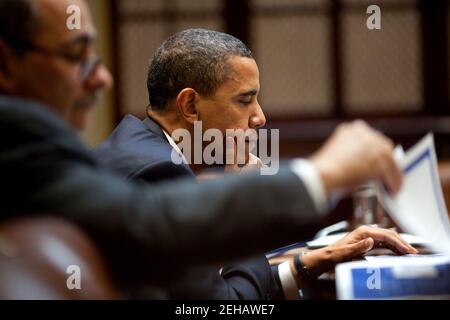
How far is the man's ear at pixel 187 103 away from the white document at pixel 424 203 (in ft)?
1.49

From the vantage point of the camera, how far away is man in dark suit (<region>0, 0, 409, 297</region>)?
71 centimetres

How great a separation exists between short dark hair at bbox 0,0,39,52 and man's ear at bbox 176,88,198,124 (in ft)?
2.33

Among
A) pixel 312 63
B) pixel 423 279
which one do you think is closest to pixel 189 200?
pixel 423 279

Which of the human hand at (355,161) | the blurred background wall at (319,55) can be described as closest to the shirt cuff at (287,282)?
the human hand at (355,161)

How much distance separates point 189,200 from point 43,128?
0.16 meters

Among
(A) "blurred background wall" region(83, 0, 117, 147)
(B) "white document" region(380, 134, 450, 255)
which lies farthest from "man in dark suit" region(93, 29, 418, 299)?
(A) "blurred background wall" region(83, 0, 117, 147)

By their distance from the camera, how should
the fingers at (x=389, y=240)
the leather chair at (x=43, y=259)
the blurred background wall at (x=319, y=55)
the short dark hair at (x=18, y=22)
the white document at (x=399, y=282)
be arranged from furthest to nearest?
the blurred background wall at (x=319, y=55) → the fingers at (x=389, y=240) → the white document at (x=399, y=282) → the short dark hair at (x=18, y=22) → the leather chair at (x=43, y=259)

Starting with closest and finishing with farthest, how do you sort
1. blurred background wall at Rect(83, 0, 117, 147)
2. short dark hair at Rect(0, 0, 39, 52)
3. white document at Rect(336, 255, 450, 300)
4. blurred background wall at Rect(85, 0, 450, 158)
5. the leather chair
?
the leather chair
short dark hair at Rect(0, 0, 39, 52)
white document at Rect(336, 255, 450, 300)
blurred background wall at Rect(83, 0, 117, 147)
blurred background wall at Rect(85, 0, 450, 158)

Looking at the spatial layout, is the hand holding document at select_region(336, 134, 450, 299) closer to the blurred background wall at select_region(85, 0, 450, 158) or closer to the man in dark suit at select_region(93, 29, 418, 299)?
the man in dark suit at select_region(93, 29, 418, 299)

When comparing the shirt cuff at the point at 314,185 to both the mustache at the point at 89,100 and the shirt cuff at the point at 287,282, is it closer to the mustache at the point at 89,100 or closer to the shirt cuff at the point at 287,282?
the mustache at the point at 89,100

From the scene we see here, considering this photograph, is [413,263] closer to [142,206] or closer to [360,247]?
[360,247]

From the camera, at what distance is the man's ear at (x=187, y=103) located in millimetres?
1500

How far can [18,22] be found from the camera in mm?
790

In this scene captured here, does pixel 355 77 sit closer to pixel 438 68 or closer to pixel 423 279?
pixel 438 68
